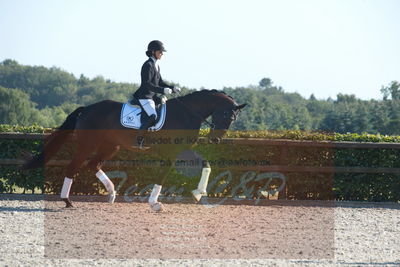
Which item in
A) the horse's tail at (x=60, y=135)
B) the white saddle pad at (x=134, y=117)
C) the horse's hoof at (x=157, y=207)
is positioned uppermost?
the white saddle pad at (x=134, y=117)

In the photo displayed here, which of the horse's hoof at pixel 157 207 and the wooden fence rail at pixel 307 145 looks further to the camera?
the wooden fence rail at pixel 307 145

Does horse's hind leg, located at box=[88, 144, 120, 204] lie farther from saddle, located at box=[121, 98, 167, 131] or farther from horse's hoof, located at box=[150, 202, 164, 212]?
horse's hoof, located at box=[150, 202, 164, 212]

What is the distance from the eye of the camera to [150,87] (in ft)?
31.5

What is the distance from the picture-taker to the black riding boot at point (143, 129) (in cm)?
977

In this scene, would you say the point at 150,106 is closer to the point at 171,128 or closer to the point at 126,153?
the point at 171,128

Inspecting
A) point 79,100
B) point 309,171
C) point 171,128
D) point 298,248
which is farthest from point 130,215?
point 79,100

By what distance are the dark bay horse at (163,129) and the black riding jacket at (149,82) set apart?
0.44m

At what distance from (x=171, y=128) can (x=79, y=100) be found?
95171 mm

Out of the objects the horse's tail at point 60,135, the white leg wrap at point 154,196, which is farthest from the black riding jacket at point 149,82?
the white leg wrap at point 154,196

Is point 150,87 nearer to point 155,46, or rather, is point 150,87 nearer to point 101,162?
point 155,46

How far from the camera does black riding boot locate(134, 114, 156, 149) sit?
9.77 m

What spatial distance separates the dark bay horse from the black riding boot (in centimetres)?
9

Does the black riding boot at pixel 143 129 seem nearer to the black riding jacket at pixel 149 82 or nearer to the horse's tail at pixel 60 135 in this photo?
the black riding jacket at pixel 149 82

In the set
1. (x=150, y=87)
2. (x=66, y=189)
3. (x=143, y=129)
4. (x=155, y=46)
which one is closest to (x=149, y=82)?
(x=150, y=87)
